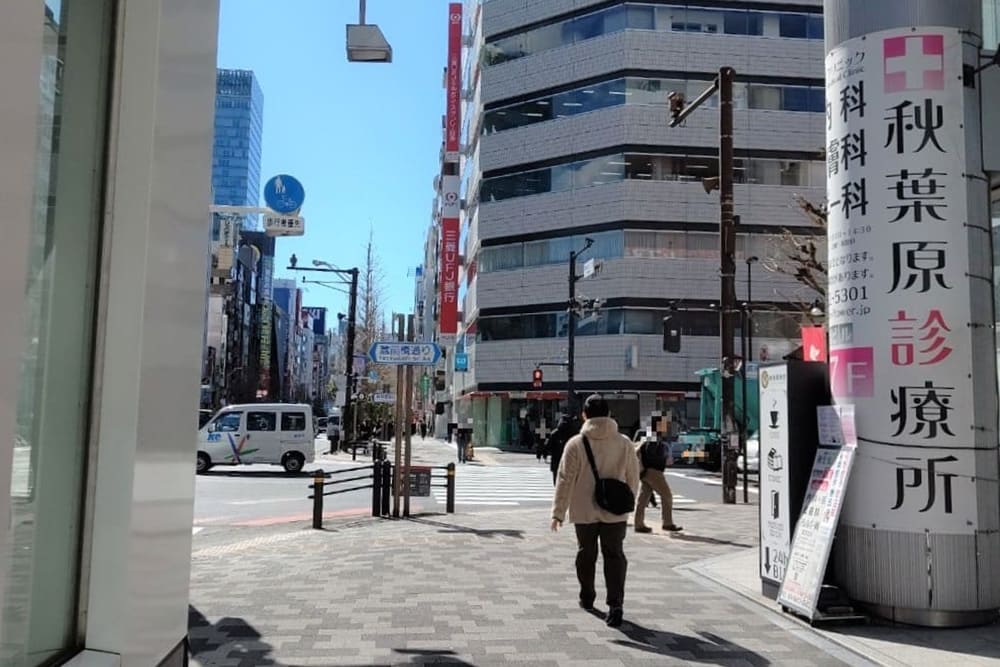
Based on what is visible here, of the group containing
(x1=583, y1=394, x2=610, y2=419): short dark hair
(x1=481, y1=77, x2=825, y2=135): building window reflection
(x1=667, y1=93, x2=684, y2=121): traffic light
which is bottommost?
(x1=583, y1=394, x2=610, y2=419): short dark hair

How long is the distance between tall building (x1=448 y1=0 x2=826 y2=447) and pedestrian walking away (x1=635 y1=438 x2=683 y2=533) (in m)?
28.2

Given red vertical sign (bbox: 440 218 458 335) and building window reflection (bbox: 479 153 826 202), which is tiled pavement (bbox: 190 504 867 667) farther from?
red vertical sign (bbox: 440 218 458 335)

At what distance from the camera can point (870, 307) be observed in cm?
623

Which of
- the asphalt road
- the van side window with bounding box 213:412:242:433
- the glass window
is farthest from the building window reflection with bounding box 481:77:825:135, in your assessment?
the van side window with bounding box 213:412:242:433

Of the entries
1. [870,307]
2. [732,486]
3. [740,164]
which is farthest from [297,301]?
[870,307]

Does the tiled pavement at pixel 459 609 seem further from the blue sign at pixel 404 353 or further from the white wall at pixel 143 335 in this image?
the blue sign at pixel 404 353

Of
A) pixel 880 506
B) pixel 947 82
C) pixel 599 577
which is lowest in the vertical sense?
pixel 599 577

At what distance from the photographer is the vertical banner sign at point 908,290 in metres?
5.95

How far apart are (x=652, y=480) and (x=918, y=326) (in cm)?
615

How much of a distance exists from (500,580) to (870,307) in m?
4.04

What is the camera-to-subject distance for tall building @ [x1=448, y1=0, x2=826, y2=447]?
136ft

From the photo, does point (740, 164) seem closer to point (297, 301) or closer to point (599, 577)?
point (599, 577)

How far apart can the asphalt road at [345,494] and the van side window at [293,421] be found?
1.34 metres

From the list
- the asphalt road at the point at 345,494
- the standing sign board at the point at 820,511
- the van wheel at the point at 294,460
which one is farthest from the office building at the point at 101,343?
the van wheel at the point at 294,460
